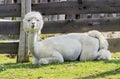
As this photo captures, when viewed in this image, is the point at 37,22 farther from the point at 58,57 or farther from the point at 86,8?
the point at 86,8

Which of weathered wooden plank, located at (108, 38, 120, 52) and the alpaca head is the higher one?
the alpaca head

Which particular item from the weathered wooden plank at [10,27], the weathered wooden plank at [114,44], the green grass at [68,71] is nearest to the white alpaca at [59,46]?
→ the green grass at [68,71]

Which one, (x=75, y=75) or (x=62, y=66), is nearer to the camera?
(x=75, y=75)

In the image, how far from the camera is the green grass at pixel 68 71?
7.55 metres

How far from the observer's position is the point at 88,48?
9.27 m

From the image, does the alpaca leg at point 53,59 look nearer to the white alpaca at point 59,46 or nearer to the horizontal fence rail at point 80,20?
the white alpaca at point 59,46

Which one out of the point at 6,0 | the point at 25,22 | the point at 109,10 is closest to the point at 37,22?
the point at 25,22

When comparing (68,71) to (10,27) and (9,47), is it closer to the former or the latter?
(9,47)

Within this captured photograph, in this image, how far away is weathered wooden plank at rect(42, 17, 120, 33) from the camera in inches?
412

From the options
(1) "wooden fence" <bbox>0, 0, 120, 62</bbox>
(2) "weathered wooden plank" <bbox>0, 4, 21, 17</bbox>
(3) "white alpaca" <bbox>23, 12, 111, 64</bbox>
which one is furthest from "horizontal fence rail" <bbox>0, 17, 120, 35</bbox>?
(3) "white alpaca" <bbox>23, 12, 111, 64</bbox>

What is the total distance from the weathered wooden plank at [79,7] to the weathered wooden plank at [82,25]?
26 cm

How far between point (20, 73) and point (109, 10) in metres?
3.57

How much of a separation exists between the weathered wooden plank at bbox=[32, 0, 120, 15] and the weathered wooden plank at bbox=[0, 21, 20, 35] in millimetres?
659

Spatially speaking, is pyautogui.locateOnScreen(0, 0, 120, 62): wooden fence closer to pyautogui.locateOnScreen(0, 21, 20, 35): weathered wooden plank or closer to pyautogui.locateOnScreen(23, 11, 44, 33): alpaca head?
pyautogui.locateOnScreen(0, 21, 20, 35): weathered wooden plank
